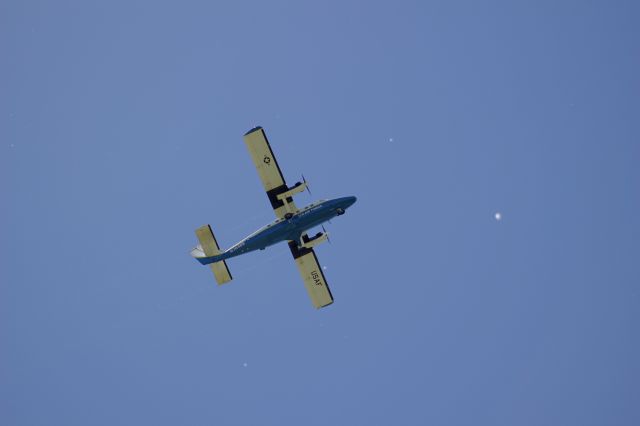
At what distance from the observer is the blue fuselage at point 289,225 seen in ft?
156

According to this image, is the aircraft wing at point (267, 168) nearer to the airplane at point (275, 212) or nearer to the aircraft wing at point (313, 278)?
the airplane at point (275, 212)

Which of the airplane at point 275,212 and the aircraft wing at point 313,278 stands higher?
the airplane at point 275,212

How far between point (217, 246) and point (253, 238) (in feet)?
8.46

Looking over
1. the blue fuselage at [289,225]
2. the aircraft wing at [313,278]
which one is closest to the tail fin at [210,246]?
the blue fuselage at [289,225]

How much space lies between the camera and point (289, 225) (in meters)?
47.5

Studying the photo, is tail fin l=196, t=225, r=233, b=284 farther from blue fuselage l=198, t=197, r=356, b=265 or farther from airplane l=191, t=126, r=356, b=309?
blue fuselage l=198, t=197, r=356, b=265

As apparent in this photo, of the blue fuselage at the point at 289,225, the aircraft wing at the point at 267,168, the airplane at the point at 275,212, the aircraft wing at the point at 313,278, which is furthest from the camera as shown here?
the aircraft wing at the point at 313,278

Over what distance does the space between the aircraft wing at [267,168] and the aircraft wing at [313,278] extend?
4540 millimetres

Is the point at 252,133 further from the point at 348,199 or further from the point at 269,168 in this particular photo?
the point at 348,199

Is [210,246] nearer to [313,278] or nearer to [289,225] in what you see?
[289,225]

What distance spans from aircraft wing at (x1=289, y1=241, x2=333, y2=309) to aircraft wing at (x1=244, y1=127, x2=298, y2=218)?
454 cm

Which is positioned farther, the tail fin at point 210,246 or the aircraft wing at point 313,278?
the aircraft wing at point 313,278

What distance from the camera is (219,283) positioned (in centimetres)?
4903

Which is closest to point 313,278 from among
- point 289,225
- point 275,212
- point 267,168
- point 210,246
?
point 289,225
